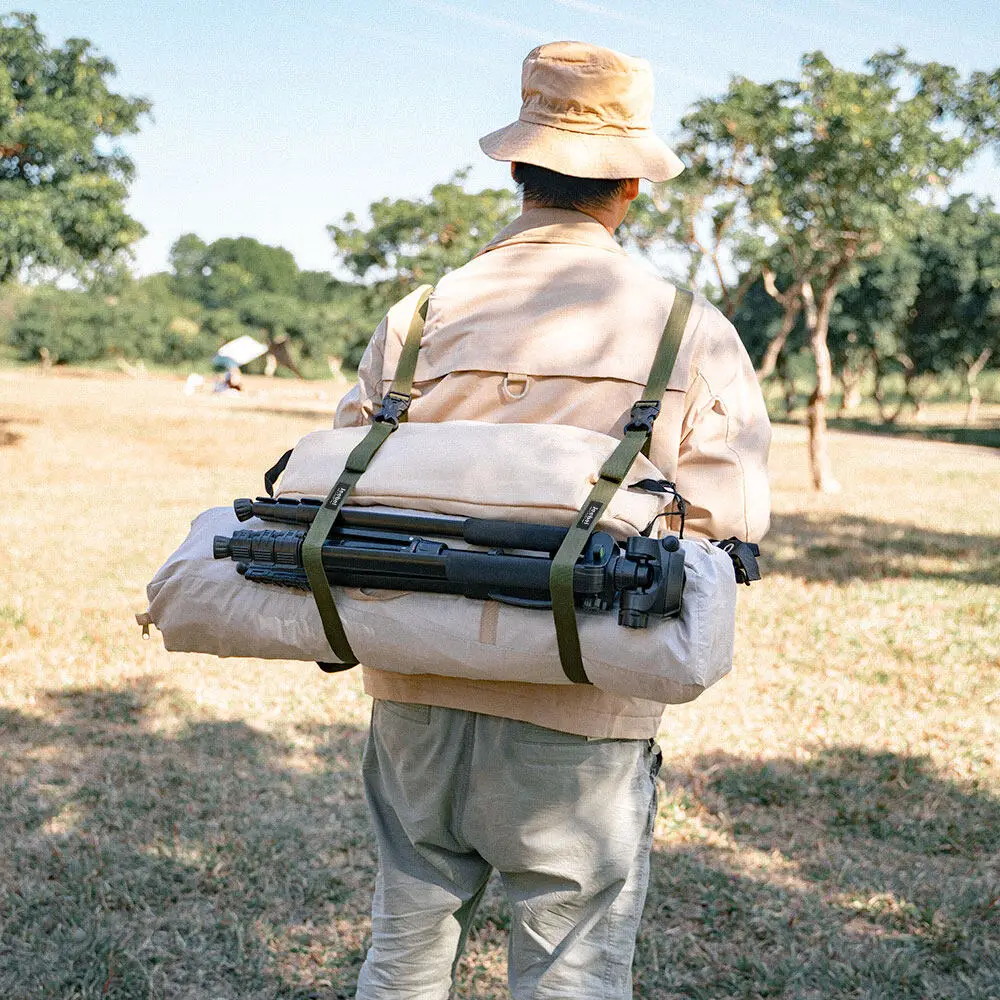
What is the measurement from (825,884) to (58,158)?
1491 cm

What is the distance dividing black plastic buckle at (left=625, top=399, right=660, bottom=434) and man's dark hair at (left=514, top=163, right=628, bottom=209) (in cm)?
41

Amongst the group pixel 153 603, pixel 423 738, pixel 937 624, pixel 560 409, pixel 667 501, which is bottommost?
pixel 937 624

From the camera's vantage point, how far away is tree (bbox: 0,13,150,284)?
1475 centimetres

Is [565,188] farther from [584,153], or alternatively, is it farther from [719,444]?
[719,444]

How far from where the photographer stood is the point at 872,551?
10.4m

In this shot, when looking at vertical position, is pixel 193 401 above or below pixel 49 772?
below

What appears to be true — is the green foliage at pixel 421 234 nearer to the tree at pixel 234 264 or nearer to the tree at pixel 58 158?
the tree at pixel 58 158

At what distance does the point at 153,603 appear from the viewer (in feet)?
5.91

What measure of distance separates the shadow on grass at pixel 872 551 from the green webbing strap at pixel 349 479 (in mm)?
7601

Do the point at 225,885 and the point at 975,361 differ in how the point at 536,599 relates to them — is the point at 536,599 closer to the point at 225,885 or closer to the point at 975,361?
the point at 225,885

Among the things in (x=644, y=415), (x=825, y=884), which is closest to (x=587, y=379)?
(x=644, y=415)

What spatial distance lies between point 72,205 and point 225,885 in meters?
13.9

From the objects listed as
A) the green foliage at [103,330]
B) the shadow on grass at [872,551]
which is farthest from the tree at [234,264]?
the shadow on grass at [872,551]

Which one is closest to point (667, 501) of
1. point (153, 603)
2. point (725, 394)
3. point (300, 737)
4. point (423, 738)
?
point (725, 394)
